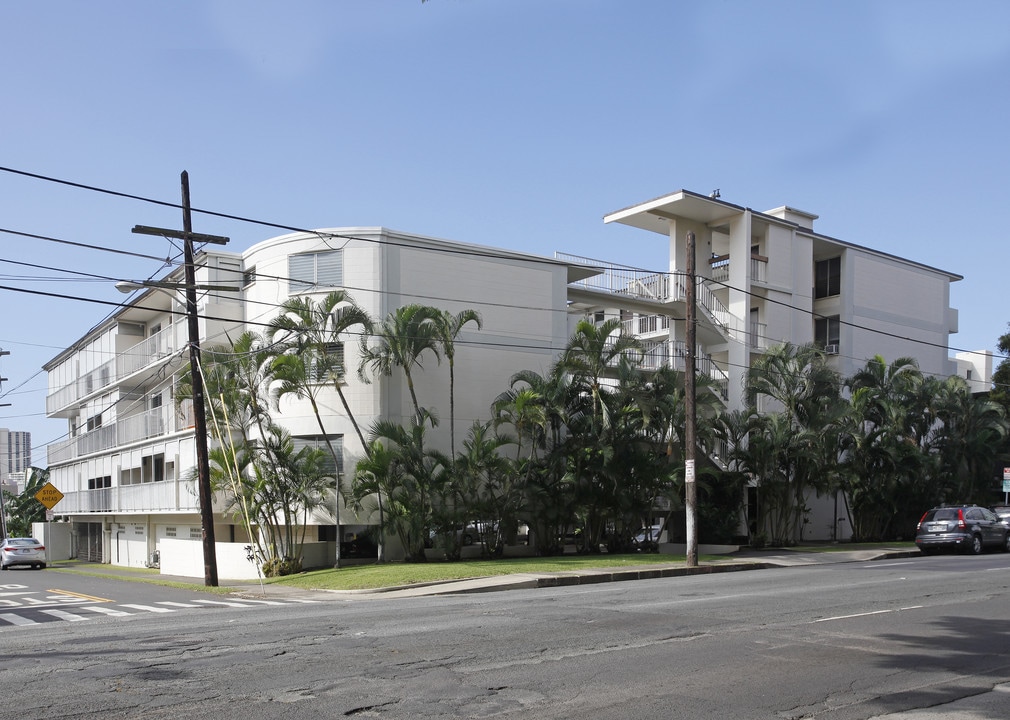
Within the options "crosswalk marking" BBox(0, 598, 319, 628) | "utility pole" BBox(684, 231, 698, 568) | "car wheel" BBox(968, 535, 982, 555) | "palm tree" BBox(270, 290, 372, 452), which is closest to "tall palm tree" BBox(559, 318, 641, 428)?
"utility pole" BBox(684, 231, 698, 568)

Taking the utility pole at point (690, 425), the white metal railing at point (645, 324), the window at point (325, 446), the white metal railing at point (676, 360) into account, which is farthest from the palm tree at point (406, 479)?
the white metal railing at point (645, 324)

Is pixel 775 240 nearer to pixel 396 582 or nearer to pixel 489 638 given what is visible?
pixel 396 582

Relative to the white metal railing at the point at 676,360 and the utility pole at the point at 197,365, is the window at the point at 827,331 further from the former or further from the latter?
the utility pole at the point at 197,365

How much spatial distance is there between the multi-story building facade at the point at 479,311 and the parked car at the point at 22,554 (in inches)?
122

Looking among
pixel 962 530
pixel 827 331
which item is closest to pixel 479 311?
pixel 962 530

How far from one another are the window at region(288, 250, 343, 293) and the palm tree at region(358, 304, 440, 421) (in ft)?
8.39

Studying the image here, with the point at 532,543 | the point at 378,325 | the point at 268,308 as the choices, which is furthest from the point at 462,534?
the point at 268,308

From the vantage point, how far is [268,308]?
31859mm

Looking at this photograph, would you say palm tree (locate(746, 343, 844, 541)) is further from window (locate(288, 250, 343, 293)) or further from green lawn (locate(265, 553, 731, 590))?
window (locate(288, 250, 343, 293))

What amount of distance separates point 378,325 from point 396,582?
32.5ft

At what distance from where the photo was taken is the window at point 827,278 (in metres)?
42.7

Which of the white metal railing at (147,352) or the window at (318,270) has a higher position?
the window at (318,270)

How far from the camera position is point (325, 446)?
30.1 m

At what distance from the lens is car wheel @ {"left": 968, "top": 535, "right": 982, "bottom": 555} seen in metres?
29.0
